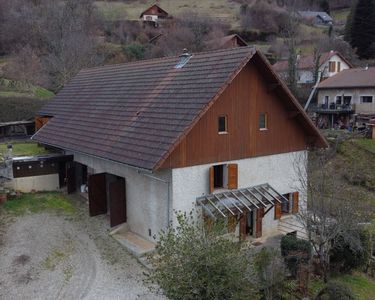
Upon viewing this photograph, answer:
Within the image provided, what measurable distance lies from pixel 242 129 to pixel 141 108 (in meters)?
4.89

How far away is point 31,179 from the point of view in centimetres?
2420

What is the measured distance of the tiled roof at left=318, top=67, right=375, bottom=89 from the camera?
1934 inches

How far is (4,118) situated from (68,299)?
26.5 m

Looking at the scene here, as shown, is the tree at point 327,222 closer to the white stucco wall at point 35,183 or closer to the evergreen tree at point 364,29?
the white stucco wall at point 35,183

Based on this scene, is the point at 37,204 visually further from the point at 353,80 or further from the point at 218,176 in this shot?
the point at 353,80

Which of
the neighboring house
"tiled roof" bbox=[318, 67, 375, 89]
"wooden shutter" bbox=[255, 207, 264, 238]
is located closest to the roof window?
"wooden shutter" bbox=[255, 207, 264, 238]

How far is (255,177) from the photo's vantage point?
65.3 feet

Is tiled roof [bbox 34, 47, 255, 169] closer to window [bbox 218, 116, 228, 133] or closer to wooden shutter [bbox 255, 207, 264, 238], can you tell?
window [bbox 218, 116, 228, 133]

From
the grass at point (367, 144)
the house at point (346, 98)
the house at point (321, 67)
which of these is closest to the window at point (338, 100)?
the house at point (346, 98)

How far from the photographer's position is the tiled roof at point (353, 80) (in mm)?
49125

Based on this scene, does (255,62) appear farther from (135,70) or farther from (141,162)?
(135,70)

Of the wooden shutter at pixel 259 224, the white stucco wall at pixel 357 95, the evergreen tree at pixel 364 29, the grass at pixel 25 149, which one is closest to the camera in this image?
the wooden shutter at pixel 259 224

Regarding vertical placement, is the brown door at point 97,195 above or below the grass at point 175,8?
below

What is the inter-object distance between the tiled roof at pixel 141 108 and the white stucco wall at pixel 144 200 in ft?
3.84
